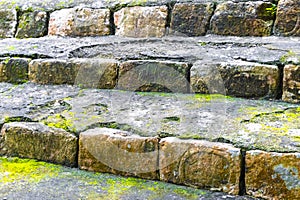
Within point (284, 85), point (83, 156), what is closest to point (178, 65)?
point (284, 85)

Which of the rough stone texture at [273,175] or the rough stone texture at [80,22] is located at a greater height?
the rough stone texture at [80,22]

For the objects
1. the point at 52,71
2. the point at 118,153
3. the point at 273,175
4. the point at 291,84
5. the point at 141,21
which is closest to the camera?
the point at 273,175

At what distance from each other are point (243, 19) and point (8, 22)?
82.0 inches

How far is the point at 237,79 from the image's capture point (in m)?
2.01

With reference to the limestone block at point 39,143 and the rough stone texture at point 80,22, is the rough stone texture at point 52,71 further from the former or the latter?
the rough stone texture at point 80,22

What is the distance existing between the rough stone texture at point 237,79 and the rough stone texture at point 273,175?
0.64 meters

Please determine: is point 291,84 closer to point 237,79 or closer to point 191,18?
point 237,79

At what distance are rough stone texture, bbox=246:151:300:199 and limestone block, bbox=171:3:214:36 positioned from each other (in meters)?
1.47

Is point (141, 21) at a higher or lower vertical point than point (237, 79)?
higher

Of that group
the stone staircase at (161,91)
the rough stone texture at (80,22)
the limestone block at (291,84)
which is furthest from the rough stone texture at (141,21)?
the limestone block at (291,84)

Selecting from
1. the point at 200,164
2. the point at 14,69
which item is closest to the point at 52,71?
the point at 14,69

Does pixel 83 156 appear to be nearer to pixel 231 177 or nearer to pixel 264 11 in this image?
pixel 231 177

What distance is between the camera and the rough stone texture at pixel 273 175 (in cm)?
138

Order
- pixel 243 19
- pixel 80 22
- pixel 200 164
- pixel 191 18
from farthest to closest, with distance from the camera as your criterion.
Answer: pixel 80 22 < pixel 191 18 < pixel 243 19 < pixel 200 164
